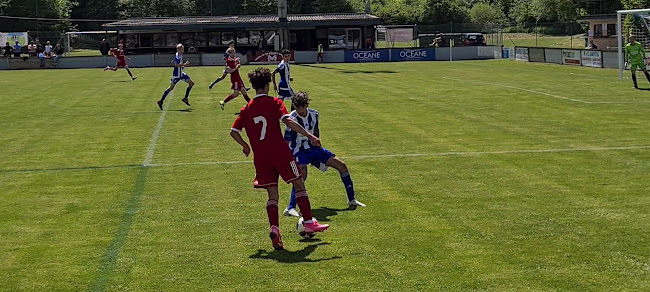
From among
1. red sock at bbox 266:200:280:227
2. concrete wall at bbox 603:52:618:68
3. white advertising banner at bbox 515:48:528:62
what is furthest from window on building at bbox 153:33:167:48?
red sock at bbox 266:200:280:227

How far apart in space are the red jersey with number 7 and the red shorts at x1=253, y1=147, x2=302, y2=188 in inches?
2.1

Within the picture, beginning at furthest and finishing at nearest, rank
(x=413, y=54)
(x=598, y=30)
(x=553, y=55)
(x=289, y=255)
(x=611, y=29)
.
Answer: (x=598, y=30) → (x=611, y=29) → (x=413, y=54) → (x=553, y=55) → (x=289, y=255)

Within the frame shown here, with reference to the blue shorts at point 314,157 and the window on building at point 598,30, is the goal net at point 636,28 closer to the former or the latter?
the blue shorts at point 314,157

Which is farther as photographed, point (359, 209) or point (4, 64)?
point (4, 64)

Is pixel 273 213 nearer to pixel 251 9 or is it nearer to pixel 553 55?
pixel 553 55

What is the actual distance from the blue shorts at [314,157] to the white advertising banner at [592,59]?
113 ft

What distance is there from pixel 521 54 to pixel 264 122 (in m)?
48.6

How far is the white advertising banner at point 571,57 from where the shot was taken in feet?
151

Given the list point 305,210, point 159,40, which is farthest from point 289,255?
point 159,40

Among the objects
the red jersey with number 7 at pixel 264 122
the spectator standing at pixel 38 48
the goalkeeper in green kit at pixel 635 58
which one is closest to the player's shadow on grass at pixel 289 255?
the red jersey with number 7 at pixel 264 122

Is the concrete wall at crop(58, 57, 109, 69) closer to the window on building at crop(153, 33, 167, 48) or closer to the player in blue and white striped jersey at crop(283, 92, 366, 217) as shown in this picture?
the window on building at crop(153, 33, 167, 48)

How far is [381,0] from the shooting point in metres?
128

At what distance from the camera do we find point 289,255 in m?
8.76

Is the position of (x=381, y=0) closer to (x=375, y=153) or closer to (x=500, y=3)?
(x=500, y=3)
